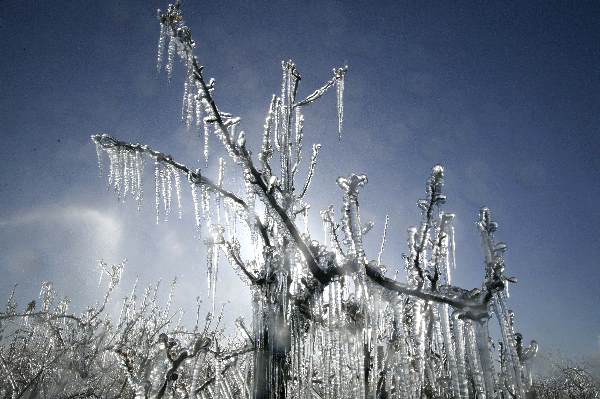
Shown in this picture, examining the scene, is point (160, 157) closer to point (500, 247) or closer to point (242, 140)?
point (242, 140)

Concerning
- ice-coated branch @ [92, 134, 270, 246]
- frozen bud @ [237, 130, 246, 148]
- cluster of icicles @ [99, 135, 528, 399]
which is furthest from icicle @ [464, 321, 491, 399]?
ice-coated branch @ [92, 134, 270, 246]

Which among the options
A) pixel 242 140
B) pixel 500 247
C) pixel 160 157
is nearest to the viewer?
pixel 500 247

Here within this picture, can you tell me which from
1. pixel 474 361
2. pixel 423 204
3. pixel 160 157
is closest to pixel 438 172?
pixel 423 204

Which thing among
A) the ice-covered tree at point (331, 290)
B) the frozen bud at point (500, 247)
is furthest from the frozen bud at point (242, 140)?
the frozen bud at point (500, 247)

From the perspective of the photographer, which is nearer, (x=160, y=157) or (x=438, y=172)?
(x=438, y=172)

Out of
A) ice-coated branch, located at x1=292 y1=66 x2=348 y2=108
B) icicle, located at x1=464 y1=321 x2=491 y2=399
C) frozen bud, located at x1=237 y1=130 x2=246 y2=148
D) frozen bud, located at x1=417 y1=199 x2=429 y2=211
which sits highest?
ice-coated branch, located at x1=292 y1=66 x2=348 y2=108

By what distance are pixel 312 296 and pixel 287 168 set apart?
2266 millimetres

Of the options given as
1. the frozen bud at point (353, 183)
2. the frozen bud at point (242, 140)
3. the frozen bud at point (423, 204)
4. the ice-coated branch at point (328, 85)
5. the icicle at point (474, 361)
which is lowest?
the icicle at point (474, 361)

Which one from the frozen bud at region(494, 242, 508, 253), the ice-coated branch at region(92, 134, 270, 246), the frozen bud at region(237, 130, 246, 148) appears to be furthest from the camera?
the ice-coated branch at region(92, 134, 270, 246)

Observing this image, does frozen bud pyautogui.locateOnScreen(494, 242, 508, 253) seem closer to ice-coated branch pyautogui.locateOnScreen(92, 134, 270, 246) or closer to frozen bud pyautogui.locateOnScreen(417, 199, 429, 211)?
frozen bud pyautogui.locateOnScreen(417, 199, 429, 211)

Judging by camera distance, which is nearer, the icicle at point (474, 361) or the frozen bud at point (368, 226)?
the icicle at point (474, 361)

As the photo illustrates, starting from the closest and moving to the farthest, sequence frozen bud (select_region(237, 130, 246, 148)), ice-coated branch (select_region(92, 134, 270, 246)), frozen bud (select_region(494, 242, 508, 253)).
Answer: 1. frozen bud (select_region(494, 242, 508, 253))
2. frozen bud (select_region(237, 130, 246, 148))
3. ice-coated branch (select_region(92, 134, 270, 246))

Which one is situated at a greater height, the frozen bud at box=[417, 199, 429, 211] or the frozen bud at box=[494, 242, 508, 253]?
the frozen bud at box=[417, 199, 429, 211]

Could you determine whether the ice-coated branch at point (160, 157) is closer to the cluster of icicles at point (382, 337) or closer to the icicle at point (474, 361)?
the cluster of icicles at point (382, 337)
